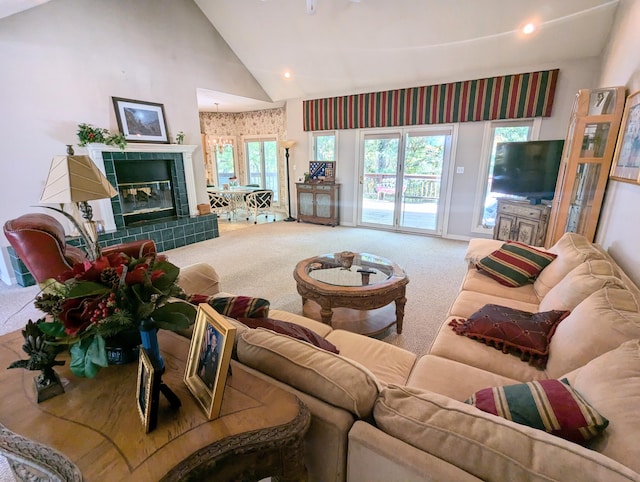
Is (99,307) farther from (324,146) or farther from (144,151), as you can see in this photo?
(324,146)

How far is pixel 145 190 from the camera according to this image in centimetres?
490

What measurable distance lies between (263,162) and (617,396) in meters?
8.20

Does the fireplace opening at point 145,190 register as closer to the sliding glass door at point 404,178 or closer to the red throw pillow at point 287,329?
the sliding glass door at point 404,178

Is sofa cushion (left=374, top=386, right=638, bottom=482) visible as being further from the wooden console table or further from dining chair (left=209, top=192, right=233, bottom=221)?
dining chair (left=209, top=192, right=233, bottom=221)

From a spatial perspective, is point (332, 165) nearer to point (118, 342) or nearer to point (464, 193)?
point (464, 193)

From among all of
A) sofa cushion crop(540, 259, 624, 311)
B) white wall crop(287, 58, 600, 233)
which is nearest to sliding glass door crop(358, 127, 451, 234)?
white wall crop(287, 58, 600, 233)

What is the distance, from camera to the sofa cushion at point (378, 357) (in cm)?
143

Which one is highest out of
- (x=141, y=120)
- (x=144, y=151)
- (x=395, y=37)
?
(x=395, y=37)

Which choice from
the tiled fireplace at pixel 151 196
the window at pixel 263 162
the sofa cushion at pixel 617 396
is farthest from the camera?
the window at pixel 263 162

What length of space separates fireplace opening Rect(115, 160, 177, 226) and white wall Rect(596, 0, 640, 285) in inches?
222

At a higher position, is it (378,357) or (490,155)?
(490,155)

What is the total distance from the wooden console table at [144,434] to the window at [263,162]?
7.66 meters

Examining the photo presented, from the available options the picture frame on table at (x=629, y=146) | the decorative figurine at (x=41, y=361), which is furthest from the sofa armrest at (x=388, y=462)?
the picture frame on table at (x=629, y=146)

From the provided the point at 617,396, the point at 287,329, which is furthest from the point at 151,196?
the point at 617,396
